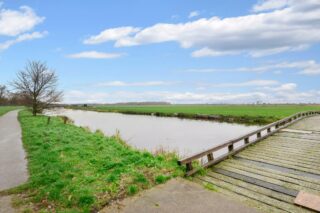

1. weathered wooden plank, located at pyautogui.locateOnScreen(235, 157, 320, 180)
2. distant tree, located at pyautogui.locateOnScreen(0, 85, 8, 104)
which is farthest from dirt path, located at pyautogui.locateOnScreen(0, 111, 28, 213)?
distant tree, located at pyautogui.locateOnScreen(0, 85, 8, 104)

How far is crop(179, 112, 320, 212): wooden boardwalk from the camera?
18.0 feet

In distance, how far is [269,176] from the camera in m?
6.89

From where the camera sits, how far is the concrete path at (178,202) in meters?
4.98

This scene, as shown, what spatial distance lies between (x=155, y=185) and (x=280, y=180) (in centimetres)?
334

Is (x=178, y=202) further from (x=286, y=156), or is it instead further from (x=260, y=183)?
(x=286, y=156)

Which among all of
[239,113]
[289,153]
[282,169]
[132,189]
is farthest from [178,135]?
[239,113]

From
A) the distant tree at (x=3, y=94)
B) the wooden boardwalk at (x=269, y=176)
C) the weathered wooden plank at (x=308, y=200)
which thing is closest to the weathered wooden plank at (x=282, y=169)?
the wooden boardwalk at (x=269, y=176)

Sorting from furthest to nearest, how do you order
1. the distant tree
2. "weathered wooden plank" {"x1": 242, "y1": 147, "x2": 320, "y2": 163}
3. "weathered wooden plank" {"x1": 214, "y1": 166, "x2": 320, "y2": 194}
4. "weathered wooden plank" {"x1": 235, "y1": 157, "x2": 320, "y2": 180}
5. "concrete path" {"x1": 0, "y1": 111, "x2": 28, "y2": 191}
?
the distant tree, "weathered wooden plank" {"x1": 242, "y1": 147, "x2": 320, "y2": 163}, "concrete path" {"x1": 0, "y1": 111, "x2": 28, "y2": 191}, "weathered wooden plank" {"x1": 235, "y1": 157, "x2": 320, "y2": 180}, "weathered wooden plank" {"x1": 214, "y1": 166, "x2": 320, "y2": 194}

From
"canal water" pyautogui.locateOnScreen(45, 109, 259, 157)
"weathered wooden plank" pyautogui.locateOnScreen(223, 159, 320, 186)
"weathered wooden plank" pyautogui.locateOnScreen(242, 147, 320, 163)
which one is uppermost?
"weathered wooden plank" pyautogui.locateOnScreen(242, 147, 320, 163)

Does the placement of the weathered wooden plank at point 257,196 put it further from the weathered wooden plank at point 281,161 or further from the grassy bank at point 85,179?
the weathered wooden plank at point 281,161

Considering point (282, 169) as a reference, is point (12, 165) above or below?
below

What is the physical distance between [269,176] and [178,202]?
3.09 m

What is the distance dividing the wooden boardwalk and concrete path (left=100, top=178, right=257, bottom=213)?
419 millimetres

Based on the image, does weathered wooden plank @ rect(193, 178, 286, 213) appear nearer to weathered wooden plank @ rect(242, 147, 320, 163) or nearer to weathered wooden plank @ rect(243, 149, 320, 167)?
weathered wooden plank @ rect(243, 149, 320, 167)
